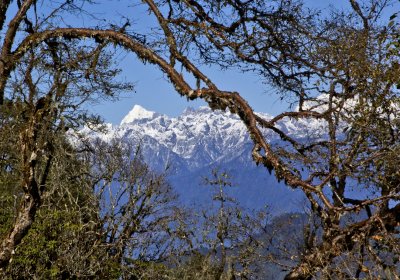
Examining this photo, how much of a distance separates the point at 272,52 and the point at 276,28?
15.7 inches

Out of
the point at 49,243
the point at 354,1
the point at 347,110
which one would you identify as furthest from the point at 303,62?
the point at 49,243

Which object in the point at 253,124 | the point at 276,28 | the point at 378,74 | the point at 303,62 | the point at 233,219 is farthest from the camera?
the point at 233,219

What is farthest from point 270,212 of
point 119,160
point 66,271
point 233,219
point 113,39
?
point 113,39

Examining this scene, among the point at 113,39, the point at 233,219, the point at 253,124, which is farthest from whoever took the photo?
the point at 233,219

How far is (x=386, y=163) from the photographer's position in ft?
29.0

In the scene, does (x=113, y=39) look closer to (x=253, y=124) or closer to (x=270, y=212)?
(x=253, y=124)

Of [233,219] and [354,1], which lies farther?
[233,219]

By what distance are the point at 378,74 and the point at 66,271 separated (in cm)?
1349

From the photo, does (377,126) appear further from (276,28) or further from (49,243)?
(49,243)

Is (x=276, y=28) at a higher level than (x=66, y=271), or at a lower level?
higher

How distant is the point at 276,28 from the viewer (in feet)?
26.5

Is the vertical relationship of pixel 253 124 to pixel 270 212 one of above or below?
below

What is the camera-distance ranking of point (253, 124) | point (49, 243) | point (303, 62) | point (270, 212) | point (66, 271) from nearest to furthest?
1. point (253, 124)
2. point (303, 62)
3. point (49, 243)
4. point (66, 271)
5. point (270, 212)

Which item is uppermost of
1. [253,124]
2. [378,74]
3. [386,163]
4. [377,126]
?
[378,74]
